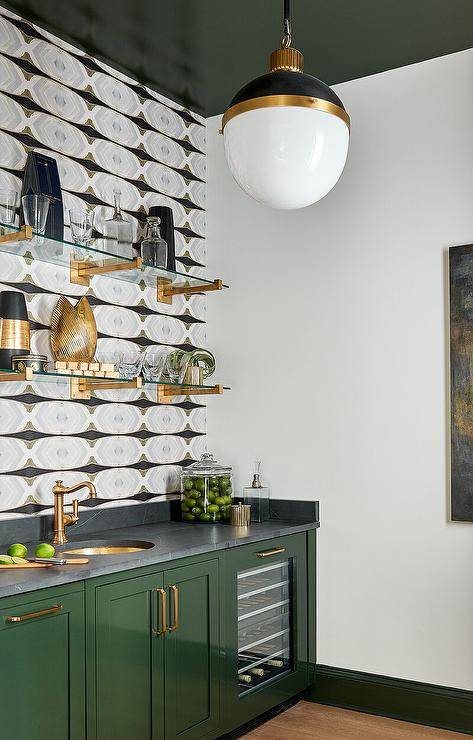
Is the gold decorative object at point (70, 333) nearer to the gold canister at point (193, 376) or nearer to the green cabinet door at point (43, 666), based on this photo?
the gold canister at point (193, 376)

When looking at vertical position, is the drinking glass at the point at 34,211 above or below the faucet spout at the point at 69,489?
above

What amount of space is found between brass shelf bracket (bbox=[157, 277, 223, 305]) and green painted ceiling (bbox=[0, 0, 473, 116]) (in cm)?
96

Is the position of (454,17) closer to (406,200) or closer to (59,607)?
(406,200)

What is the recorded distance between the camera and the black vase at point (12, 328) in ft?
8.92

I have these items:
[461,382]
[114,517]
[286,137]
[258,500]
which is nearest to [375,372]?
[461,382]

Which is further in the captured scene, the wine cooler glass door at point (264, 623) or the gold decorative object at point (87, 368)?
the wine cooler glass door at point (264, 623)

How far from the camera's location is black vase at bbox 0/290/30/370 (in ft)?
8.92

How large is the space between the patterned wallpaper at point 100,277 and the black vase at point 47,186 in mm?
96

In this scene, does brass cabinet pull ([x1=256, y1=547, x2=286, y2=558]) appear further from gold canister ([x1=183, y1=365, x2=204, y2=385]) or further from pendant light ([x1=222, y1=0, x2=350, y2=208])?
pendant light ([x1=222, y1=0, x2=350, y2=208])

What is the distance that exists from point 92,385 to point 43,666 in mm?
1273

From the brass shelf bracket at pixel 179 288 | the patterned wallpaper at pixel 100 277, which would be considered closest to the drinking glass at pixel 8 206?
the patterned wallpaper at pixel 100 277

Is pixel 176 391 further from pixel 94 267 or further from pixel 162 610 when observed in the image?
pixel 162 610

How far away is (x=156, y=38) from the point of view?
3.27m

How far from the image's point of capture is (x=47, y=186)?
294 centimetres
